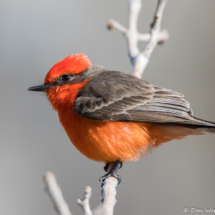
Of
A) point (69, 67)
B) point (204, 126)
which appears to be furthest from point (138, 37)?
point (204, 126)

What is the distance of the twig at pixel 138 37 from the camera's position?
525cm

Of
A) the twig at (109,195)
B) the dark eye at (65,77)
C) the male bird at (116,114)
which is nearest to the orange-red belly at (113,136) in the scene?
the male bird at (116,114)

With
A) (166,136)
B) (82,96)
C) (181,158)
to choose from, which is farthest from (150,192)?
(82,96)

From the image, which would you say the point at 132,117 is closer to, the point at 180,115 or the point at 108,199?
the point at 180,115

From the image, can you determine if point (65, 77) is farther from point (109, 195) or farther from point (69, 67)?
point (109, 195)

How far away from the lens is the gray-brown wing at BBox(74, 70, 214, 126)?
4.29 meters

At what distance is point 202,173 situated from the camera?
Result: 7227 millimetres

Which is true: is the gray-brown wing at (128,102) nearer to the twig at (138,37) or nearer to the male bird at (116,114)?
the male bird at (116,114)

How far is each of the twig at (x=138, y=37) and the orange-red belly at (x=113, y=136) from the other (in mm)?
1195

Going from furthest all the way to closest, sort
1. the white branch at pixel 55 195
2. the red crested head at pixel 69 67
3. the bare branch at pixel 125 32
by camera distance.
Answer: the bare branch at pixel 125 32 → the red crested head at pixel 69 67 → the white branch at pixel 55 195

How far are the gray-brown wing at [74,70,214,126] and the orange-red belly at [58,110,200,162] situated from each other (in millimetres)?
116

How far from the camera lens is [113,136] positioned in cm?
427

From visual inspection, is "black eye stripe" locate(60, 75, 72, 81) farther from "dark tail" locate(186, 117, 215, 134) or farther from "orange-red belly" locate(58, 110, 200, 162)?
"dark tail" locate(186, 117, 215, 134)

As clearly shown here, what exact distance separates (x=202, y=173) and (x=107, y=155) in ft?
12.2
